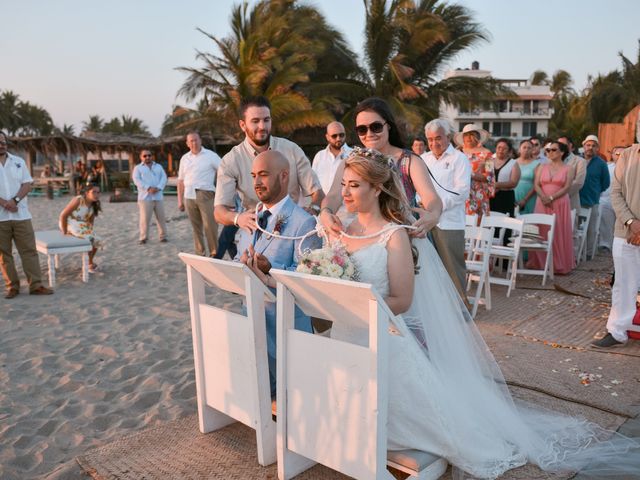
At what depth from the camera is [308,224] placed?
3.29 metres

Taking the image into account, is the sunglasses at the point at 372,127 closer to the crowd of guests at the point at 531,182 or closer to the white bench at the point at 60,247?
the crowd of guests at the point at 531,182

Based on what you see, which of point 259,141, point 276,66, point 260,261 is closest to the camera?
point 260,261

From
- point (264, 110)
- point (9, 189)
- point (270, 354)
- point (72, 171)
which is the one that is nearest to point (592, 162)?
point (264, 110)

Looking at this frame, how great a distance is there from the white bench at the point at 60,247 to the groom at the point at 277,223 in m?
5.67

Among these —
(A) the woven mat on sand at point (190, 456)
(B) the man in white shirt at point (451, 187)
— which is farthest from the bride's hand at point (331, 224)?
(B) the man in white shirt at point (451, 187)

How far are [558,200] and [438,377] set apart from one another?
6.52 metres

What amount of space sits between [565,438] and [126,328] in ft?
14.4

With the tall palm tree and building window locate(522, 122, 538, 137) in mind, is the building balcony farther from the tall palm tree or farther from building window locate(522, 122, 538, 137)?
the tall palm tree

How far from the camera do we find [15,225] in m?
7.31

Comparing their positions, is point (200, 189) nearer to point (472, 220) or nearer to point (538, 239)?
point (472, 220)

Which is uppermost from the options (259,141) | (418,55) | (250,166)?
(418,55)

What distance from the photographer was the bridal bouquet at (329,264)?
265 cm

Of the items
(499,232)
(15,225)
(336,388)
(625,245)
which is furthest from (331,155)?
(336,388)

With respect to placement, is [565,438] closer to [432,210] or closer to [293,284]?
[432,210]
